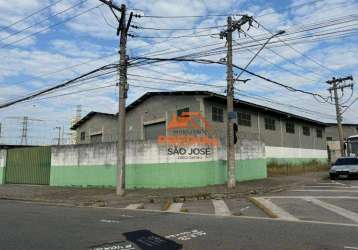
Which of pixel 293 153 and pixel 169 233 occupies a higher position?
pixel 293 153

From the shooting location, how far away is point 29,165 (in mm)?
24078

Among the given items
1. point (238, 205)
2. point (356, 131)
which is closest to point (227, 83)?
point (238, 205)

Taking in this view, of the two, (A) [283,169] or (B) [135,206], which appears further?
(A) [283,169]

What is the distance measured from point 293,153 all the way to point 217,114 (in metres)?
13.8

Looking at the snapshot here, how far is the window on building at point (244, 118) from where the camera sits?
2717 cm

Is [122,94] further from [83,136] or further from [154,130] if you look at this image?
[83,136]

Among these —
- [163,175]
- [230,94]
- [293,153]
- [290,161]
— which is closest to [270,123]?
[290,161]

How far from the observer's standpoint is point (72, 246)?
6.52 meters

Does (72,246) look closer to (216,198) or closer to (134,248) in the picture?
(134,248)

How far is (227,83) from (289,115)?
1801 cm

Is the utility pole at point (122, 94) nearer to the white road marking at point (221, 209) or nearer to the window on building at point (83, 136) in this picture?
the white road marking at point (221, 209)

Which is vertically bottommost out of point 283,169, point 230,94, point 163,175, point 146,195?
point 146,195

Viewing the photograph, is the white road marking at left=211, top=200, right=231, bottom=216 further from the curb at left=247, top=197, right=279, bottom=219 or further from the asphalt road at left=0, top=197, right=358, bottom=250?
the curb at left=247, top=197, right=279, bottom=219

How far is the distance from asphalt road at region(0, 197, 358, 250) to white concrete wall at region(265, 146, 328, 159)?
2135 cm
